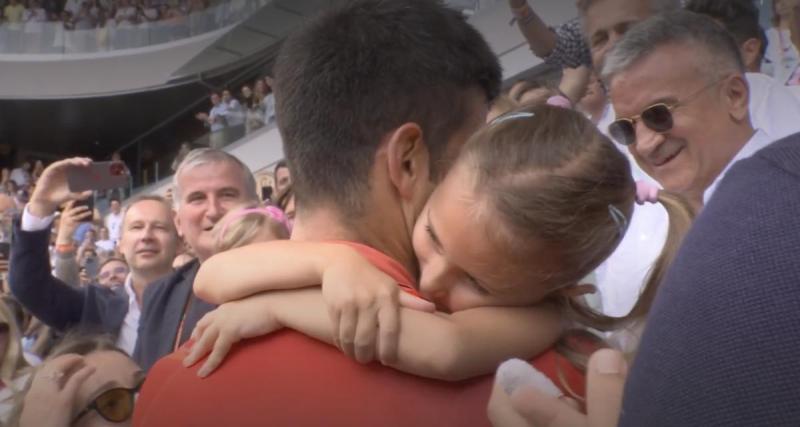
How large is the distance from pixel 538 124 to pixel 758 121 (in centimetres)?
132

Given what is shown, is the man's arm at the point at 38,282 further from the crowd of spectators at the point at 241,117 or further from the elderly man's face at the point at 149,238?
the crowd of spectators at the point at 241,117

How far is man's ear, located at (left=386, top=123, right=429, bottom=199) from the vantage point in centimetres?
95

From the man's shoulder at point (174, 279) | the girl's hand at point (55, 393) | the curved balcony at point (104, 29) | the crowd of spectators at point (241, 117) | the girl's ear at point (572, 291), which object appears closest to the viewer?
the girl's ear at point (572, 291)

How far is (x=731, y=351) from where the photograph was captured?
1.48 ft

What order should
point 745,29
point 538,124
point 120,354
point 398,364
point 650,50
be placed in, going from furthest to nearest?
point 745,29
point 650,50
point 120,354
point 538,124
point 398,364

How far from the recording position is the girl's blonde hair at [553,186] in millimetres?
900

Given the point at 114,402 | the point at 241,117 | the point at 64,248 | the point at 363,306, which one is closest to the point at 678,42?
the point at 363,306

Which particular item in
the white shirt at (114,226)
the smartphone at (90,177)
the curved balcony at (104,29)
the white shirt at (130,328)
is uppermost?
the smartphone at (90,177)

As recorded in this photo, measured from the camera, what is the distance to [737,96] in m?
1.81

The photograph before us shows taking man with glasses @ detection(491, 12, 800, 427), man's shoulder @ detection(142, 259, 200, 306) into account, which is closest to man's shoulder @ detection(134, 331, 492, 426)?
man with glasses @ detection(491, 12, 800, 427)

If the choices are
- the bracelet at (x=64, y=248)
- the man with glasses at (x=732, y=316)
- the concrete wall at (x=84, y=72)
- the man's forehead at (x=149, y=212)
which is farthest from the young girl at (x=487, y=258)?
the concrete wall at (x=84, y=72)

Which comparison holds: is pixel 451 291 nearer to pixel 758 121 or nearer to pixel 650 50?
pixel 650 50

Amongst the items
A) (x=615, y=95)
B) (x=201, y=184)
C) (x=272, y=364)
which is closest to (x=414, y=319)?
(x=272, y=364)

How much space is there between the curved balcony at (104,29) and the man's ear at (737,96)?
1589 cm
